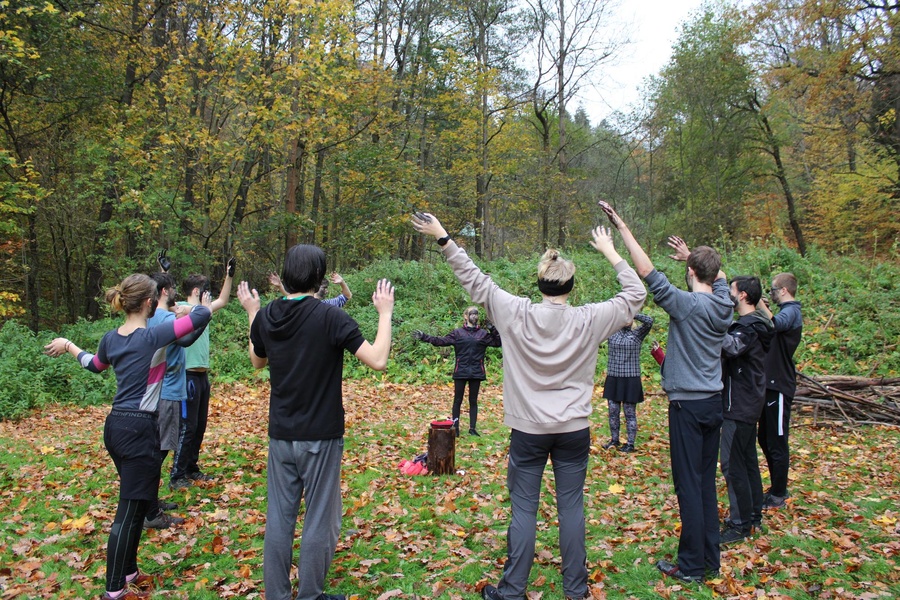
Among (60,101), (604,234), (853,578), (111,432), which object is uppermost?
(60,101)

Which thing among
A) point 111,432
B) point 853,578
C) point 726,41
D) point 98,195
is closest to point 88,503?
point 111,432

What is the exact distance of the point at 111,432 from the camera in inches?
155

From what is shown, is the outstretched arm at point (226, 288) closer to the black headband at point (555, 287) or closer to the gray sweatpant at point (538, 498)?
the black headband at point (555, 287)

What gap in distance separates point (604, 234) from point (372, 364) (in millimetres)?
1831

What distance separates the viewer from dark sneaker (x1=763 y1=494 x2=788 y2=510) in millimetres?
5805

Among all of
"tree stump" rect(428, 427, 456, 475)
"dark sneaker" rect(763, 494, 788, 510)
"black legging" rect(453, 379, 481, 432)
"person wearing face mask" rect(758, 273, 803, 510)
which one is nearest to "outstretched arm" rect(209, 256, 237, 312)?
"tree stump" rect(428, 427, 456, 475)

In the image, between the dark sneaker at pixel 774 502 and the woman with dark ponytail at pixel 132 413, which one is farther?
the dark sneaker at pixel 774 502

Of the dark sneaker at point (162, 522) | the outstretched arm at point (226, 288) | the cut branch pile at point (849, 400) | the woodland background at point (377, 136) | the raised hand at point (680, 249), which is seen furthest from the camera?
the woodland background at point (377, 136)

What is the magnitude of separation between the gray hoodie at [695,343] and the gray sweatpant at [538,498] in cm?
94

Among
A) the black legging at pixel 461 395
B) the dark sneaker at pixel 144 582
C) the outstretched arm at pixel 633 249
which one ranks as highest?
the outstretched arm at pixel 633 249

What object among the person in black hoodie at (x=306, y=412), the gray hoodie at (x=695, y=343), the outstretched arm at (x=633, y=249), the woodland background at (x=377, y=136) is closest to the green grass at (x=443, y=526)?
the person in black hoodie at (x=306, y=412)

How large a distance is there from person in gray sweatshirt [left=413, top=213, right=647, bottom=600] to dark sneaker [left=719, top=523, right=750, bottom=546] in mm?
1769

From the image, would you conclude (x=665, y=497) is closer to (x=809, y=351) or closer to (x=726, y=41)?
(x=809, y=351)

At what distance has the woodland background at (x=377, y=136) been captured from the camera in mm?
15391
